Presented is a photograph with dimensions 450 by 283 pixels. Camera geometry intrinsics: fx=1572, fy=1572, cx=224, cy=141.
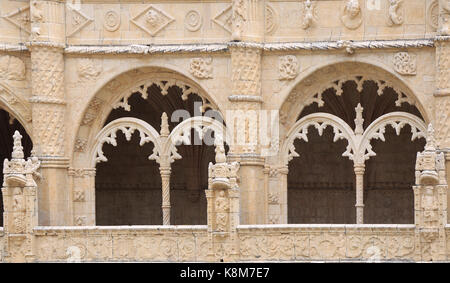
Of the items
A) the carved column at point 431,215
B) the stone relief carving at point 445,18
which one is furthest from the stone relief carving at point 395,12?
the carved column at point 431,215

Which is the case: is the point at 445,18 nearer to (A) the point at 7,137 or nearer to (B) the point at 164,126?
(B) the point at 164,126

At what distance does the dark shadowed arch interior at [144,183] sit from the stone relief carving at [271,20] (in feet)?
20.3

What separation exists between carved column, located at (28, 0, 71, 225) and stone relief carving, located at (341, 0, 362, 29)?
554 centimetres

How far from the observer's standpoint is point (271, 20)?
100.0 feet

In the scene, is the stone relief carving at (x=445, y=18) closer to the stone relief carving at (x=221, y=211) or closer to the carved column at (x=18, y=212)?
the stone relief carving at (x=221, y=211)

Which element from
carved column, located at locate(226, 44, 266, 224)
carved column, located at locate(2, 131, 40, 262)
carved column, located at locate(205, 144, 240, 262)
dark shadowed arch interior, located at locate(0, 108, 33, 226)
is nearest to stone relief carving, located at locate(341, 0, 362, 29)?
carved column, located at locate(226, 44, 266, 224)

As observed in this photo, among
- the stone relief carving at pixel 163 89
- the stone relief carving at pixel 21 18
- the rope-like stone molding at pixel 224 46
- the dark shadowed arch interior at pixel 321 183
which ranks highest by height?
the stone relief carving at pixel 21 18

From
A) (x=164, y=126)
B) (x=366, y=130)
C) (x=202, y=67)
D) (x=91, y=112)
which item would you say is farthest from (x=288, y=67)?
(x=91, y=112)

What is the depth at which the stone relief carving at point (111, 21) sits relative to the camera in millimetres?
30938

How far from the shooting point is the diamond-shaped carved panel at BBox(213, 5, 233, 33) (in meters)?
30.5

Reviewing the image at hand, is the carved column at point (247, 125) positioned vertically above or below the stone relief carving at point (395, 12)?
below

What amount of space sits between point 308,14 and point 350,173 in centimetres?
700
